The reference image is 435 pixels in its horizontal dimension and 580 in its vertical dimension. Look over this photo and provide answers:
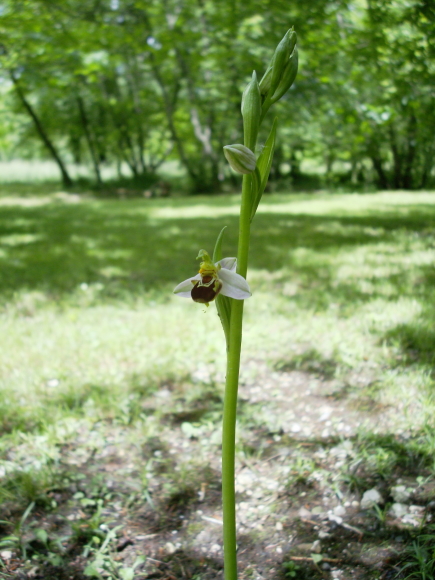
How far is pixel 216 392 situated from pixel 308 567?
1006mm

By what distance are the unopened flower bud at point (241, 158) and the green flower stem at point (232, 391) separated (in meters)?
0.03

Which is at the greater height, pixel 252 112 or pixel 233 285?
pixel 252 112

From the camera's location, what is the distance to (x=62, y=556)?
1.39 metres

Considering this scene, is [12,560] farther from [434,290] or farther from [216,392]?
[434,290]

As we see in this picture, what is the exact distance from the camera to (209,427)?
6.47 ft

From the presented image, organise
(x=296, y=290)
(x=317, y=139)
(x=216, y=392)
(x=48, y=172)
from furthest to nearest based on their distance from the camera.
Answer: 1. (x=48, y=172)
2. (x=317, y=139)
3. (x=296, y=290)
4. (x=216, y=392)

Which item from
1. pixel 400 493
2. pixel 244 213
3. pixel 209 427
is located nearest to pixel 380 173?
pixel 209 427

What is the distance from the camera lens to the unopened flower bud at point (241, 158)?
34.3 inches

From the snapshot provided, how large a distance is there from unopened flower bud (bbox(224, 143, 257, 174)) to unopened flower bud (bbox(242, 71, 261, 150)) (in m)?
0.06

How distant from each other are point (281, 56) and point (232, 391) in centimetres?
73

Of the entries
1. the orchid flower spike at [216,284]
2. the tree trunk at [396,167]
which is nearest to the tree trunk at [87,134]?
the tree trunk at [396,167]

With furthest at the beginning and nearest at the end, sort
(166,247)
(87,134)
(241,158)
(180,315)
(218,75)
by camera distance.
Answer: (87,134) → (218,75) → (166,247) → (180,315) → (241,158)

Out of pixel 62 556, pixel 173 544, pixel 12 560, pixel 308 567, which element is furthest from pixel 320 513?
pixel 12 560

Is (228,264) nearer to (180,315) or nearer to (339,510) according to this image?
(339,510)
